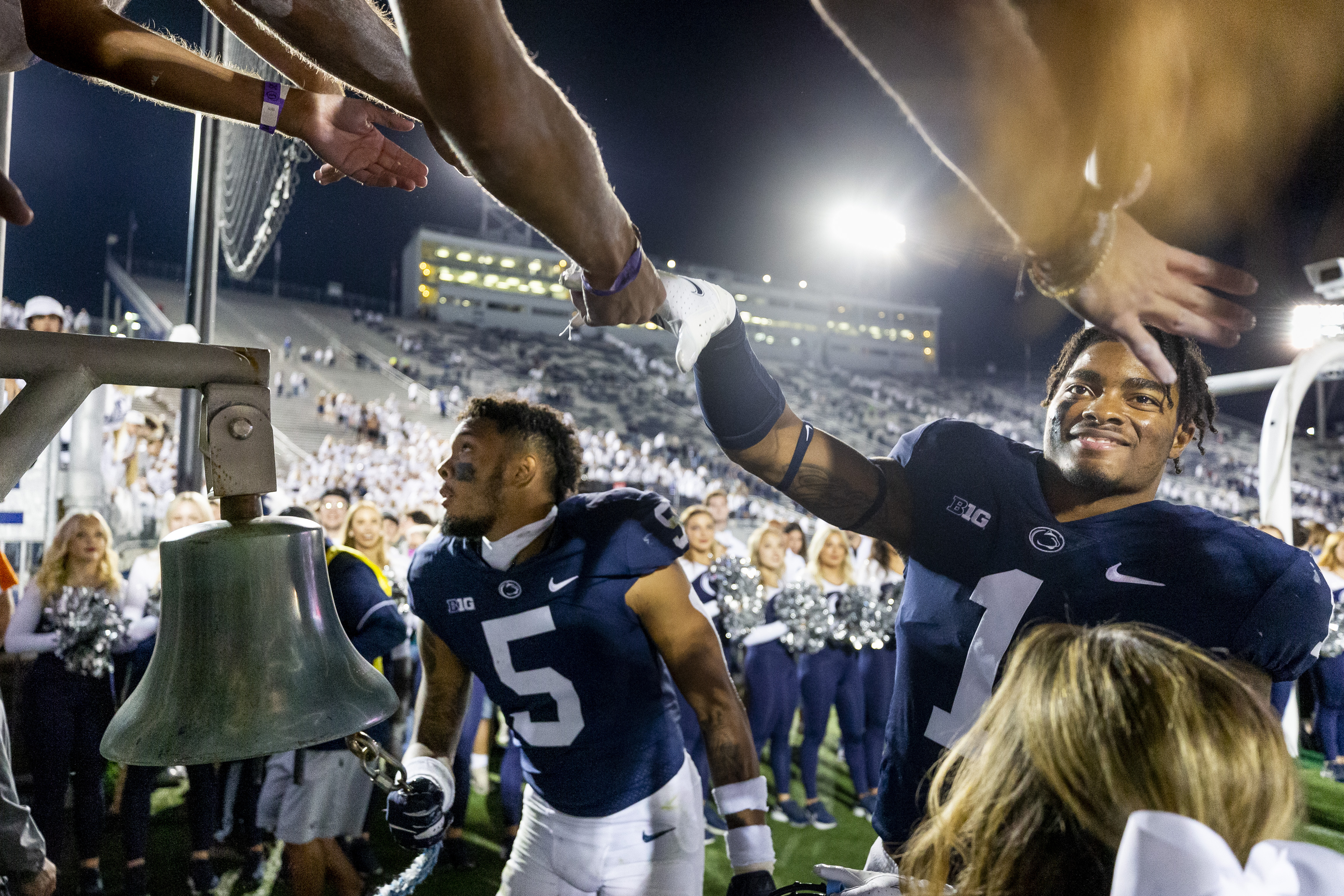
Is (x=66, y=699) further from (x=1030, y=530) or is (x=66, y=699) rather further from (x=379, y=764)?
(x=1030, y=530)

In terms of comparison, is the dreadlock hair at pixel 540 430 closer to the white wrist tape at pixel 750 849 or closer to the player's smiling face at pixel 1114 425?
the white wrist tape at pixel 750 849

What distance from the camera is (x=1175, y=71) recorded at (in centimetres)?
83

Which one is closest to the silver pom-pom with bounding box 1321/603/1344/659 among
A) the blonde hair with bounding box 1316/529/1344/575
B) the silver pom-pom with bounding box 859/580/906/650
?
the blonde hair with bounding box 1316/529/1344/575

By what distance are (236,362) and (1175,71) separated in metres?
1.01

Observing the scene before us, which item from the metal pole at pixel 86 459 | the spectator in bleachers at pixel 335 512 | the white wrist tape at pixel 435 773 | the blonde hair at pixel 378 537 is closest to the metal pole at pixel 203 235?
the spectator in bleachers at pixel 335 512

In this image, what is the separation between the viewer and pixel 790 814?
5.21 m

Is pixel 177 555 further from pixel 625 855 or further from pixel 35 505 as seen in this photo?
pixel 35 505

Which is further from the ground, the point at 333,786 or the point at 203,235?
the point at 203,235

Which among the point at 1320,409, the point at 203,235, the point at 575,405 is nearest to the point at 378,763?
the point at 203,235

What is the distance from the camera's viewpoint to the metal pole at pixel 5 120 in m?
1.40

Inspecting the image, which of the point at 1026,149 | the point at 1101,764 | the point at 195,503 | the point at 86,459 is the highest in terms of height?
the point at 1026,149

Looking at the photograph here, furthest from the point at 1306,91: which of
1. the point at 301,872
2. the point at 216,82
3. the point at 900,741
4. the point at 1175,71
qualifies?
the point at 301,872

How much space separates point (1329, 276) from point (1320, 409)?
1014 cm

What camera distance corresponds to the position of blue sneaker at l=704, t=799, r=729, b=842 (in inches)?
196
